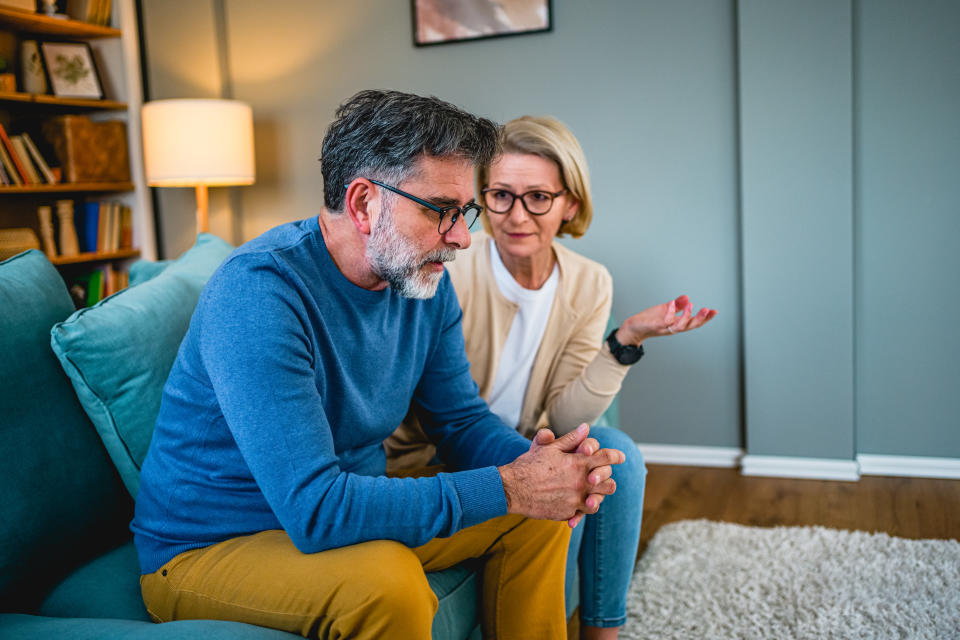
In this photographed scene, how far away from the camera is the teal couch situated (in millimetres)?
1101

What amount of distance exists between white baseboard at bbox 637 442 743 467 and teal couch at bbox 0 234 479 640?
5.94ft

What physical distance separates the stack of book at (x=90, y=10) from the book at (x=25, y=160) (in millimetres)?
626

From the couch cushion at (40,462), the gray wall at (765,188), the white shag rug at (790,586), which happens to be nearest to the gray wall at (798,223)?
the gray wall at (765,188)

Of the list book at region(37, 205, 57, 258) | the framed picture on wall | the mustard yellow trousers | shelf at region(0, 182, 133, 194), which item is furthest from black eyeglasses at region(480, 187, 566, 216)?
book at region(37, 205, 57, 258)

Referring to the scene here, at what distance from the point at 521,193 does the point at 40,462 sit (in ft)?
3.51

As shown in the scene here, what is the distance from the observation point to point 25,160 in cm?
302

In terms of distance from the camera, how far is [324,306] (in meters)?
1.18

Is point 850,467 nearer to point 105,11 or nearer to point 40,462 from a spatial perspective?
point 40,462

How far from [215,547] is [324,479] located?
0.71 feet

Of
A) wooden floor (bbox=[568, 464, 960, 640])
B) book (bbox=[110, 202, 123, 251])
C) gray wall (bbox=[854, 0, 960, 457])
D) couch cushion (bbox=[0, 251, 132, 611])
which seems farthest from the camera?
book (bbox=[110, 202, 123, 251])

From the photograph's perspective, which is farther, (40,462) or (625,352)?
(625,352)

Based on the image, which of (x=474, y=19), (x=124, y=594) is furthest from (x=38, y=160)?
(x=124, y=594)

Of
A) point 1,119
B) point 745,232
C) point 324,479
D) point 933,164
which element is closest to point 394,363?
point 324,479

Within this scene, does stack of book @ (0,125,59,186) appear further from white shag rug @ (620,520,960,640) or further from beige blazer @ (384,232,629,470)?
white shag rug @ (620,520,960,640)
